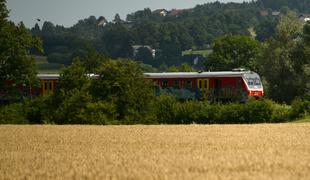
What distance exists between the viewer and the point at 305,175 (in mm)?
19172

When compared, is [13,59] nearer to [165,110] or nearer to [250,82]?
[165,110]

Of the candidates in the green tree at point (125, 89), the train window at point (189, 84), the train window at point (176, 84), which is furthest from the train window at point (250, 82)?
the green tree at point (125, 89)

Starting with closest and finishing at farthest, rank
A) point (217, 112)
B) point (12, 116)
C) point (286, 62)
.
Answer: point (217, 112) → point (12, 116) → point (286, 62)

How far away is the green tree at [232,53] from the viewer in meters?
111

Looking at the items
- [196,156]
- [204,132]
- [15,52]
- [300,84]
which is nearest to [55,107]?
[15,52]

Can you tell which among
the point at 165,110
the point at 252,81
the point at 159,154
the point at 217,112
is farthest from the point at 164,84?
the point at 159,154

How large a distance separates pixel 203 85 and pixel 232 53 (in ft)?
188

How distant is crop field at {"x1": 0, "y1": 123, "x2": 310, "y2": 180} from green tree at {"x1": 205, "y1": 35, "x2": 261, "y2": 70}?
72.2m

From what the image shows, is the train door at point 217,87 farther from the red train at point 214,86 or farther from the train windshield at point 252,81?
the train windshield at point 252,81

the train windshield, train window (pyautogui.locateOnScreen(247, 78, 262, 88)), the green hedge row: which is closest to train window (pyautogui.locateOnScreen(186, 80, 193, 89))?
the train windshield

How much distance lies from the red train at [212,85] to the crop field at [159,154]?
18.8 metres

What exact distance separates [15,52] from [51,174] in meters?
44.8

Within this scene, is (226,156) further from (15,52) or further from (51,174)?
(15,52)

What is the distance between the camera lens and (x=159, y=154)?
25375mm
